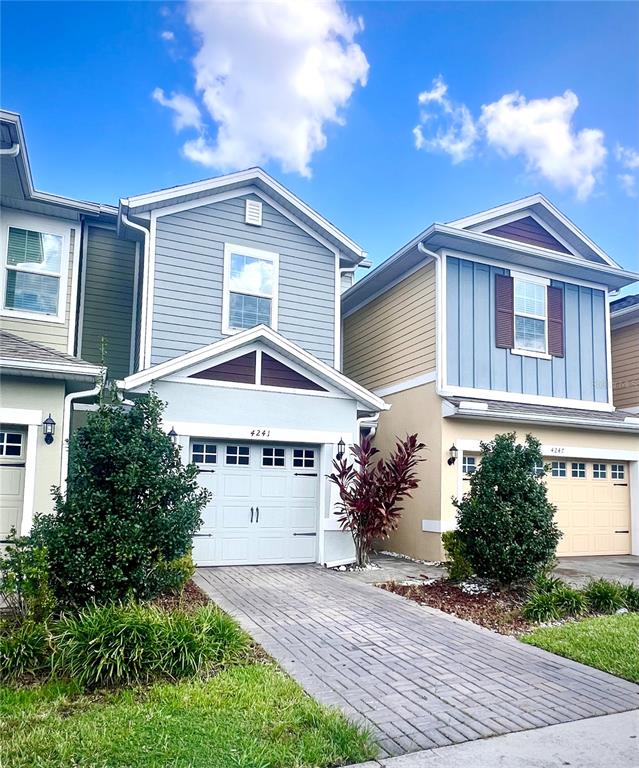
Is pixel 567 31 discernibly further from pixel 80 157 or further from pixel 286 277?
pixel 80 157

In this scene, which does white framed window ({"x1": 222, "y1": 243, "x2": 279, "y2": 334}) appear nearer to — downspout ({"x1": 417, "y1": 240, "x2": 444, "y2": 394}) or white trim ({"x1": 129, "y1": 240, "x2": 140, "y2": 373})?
white trim ({"x1": 129, "y1": 240, "x2": 140, "y2": 373})

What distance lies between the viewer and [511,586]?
839cm

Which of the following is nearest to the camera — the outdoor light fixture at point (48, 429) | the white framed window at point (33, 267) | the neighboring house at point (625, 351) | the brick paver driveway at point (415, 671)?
the brick paver driveway at point (415, 671)

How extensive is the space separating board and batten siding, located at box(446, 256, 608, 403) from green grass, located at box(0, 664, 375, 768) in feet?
27.8

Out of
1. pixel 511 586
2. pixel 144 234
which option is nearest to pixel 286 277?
pixel 144 234

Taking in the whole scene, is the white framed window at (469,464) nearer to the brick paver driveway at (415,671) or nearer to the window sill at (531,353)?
the window sill at (531,353)

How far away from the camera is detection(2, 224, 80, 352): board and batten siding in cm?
1052

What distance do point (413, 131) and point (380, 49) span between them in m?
4.53

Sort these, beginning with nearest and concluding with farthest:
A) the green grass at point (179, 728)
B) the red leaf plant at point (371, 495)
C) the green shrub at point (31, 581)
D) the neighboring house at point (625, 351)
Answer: the green grass at point (179, 728) < the green shrub at point (31, 581) < the red leaf plant at point (371, 495) < the neighboring house at point (625, 351)

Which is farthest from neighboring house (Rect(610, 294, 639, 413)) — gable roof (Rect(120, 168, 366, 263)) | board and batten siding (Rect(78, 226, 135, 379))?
board and batten siding (Rect(78, 226, 135, 379))

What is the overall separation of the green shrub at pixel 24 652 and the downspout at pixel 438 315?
8377 mm

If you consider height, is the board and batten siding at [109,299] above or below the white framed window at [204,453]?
above

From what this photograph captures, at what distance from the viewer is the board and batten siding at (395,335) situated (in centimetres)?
1248

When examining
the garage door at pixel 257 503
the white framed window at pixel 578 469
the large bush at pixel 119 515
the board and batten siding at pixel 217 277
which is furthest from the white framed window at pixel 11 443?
the white framed window at pixel 578 469
